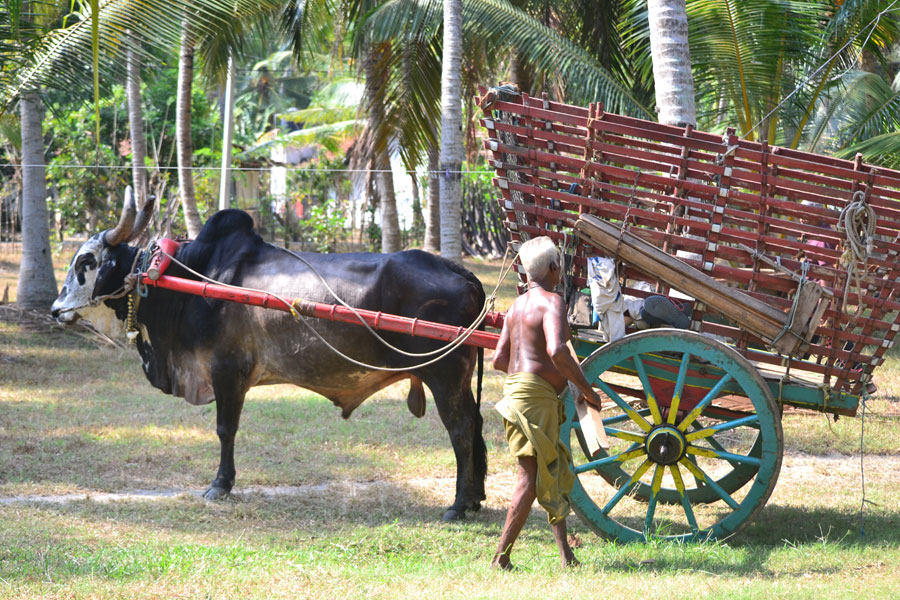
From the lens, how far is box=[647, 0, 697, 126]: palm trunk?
6.55 meters

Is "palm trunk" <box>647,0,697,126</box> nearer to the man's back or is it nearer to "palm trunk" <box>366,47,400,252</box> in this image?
the man's back

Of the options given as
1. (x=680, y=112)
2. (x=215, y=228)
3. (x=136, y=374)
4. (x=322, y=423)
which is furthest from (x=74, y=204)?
(x=680, y=112)

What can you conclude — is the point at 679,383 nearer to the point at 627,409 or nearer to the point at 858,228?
the point at 627,409

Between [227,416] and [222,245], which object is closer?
[227,416]

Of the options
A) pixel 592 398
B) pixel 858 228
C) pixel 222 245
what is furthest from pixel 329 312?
pixel 858 228

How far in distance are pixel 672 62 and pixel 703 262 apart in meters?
2.24

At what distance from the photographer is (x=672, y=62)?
21.6 feet

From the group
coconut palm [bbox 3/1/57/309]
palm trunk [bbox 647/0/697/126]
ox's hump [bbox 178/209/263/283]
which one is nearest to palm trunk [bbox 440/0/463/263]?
palm trunk [bbox 647/0/697/126]

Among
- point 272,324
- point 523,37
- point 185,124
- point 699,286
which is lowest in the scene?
point 272,324

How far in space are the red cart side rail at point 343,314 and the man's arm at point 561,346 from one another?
2.70ft

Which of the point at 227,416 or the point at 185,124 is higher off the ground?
the point at 185,124

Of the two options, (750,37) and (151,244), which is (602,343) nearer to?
(151,244)

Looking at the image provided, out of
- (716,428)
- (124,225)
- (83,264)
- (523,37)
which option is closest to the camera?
(716,428)

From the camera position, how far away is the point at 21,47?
29.6 feet
